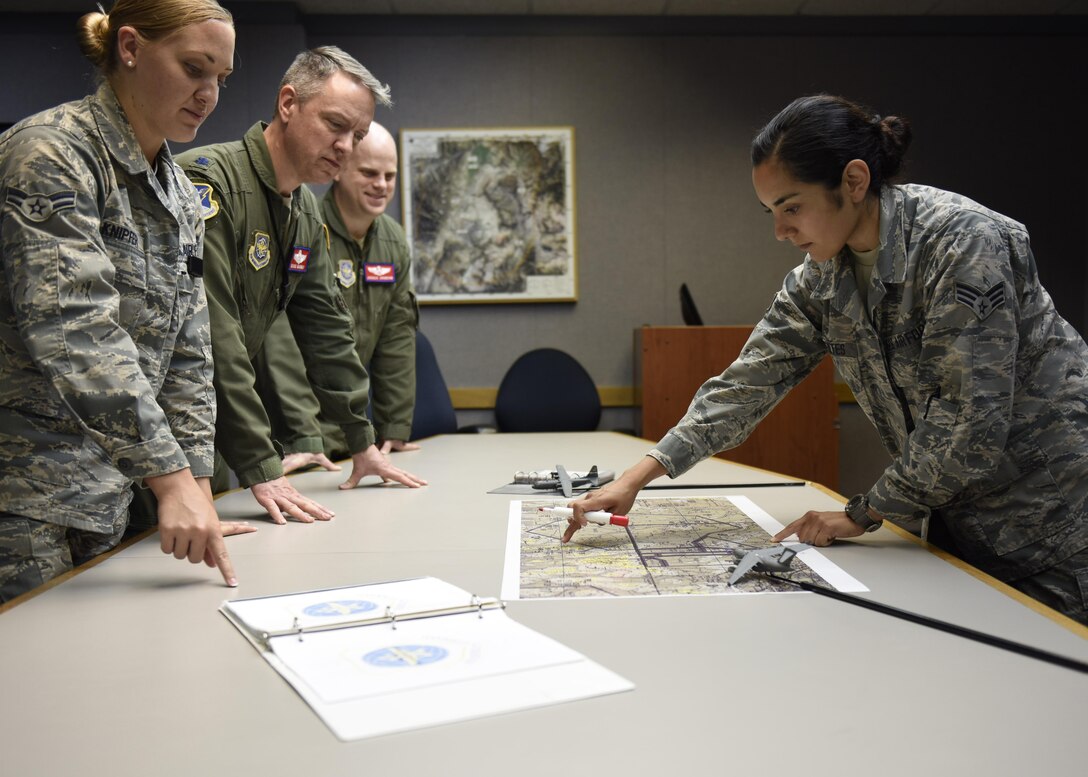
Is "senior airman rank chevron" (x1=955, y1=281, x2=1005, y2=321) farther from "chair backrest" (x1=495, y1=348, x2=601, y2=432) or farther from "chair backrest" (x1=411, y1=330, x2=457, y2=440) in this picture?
"chair backrest" (x1=495, y1=348, x2=601, y2=432)

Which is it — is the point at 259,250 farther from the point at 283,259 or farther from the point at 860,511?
the point at 860,511

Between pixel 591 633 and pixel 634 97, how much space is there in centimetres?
421

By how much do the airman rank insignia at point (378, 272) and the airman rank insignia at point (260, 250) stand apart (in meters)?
0.88

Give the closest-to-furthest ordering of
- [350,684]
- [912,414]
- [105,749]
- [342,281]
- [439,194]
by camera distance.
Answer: [105,749]
[350,684]
[912,414]
[342,281]
[439,194]

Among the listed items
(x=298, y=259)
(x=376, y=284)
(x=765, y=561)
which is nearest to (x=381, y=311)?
(x=376, y=284)

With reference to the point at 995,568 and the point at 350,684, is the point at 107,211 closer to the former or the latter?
the point at 350,684

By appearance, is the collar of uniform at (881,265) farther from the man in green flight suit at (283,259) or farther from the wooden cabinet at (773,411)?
the wooden cabinet at (773,411)

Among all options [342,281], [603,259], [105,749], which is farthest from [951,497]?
[603,259]

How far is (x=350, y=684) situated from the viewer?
2.63 ft

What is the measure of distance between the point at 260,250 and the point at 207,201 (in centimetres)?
19

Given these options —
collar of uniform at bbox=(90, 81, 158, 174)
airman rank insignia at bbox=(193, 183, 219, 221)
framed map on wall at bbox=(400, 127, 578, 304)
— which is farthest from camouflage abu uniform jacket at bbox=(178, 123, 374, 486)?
framed map on wall at bbox=(400, 127, 578, 304)

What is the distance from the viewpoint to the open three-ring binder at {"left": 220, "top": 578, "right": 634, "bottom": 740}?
29.8 inches

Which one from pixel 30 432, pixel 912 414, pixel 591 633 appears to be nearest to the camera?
pixel 591 633

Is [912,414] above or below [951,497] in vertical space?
above
